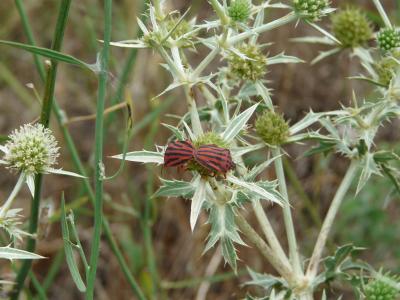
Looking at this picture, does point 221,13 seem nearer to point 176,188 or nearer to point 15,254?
point 176,188

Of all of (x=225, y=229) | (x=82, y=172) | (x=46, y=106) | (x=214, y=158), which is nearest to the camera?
(x=214, y=158)

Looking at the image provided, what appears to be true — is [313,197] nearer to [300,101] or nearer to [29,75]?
[300,101]

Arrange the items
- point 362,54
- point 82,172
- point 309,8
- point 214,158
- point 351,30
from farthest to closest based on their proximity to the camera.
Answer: point 351,30 → point 362,54 → point 82,172 → point 309,8 → point 214,158

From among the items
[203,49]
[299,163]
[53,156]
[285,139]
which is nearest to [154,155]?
[53,156]

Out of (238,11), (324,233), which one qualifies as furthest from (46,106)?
(324,233)

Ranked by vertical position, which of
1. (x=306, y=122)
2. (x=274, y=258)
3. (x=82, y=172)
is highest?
(x=306, y=122)

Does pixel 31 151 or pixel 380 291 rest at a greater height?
pixel 31 151
